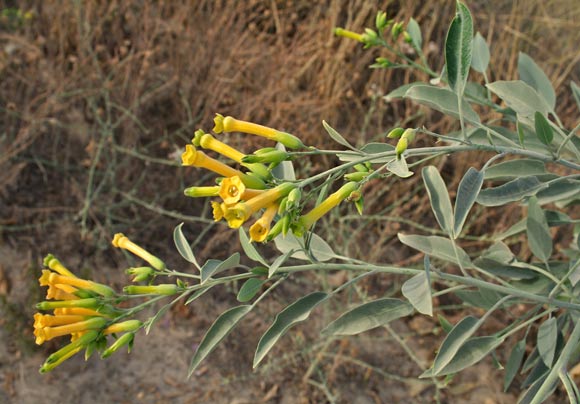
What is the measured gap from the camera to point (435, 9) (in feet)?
11.2

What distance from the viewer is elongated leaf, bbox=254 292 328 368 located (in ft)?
3.93

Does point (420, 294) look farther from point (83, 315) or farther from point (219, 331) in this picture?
point (83, 315)

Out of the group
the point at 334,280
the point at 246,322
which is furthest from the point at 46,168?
the point at 334,280

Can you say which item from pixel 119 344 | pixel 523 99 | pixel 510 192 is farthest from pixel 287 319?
Result: pixel 523 99

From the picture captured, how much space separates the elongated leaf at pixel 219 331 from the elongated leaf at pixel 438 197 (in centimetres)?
46

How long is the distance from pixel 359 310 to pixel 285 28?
2401 millimetres

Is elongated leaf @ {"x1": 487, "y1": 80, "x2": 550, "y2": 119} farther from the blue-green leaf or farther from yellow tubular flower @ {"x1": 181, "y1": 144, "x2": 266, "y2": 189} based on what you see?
yellow tubular flower @ {"x1": 181, "y1": 144, "x2": 266, "y2": 189}

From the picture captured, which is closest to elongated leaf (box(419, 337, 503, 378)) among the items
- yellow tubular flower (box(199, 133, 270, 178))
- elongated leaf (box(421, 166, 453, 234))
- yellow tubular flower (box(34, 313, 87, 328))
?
elongated leaf (box(421, 166, 453, 234))

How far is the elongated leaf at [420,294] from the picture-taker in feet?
3.41

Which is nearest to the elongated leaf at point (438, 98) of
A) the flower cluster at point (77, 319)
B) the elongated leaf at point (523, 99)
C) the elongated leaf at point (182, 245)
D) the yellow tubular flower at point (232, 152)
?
the elongated leaf at point (523, 99)

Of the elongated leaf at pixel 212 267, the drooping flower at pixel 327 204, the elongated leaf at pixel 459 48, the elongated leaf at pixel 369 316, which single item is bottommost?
the elongated leaf at pixel 369 316

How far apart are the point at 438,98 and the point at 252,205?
64 centimetres

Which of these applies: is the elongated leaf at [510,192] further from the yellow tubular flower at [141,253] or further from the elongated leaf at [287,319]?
the yellow tubular flower at [141,253]

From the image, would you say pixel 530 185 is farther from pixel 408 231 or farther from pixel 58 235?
pixel 58 235
